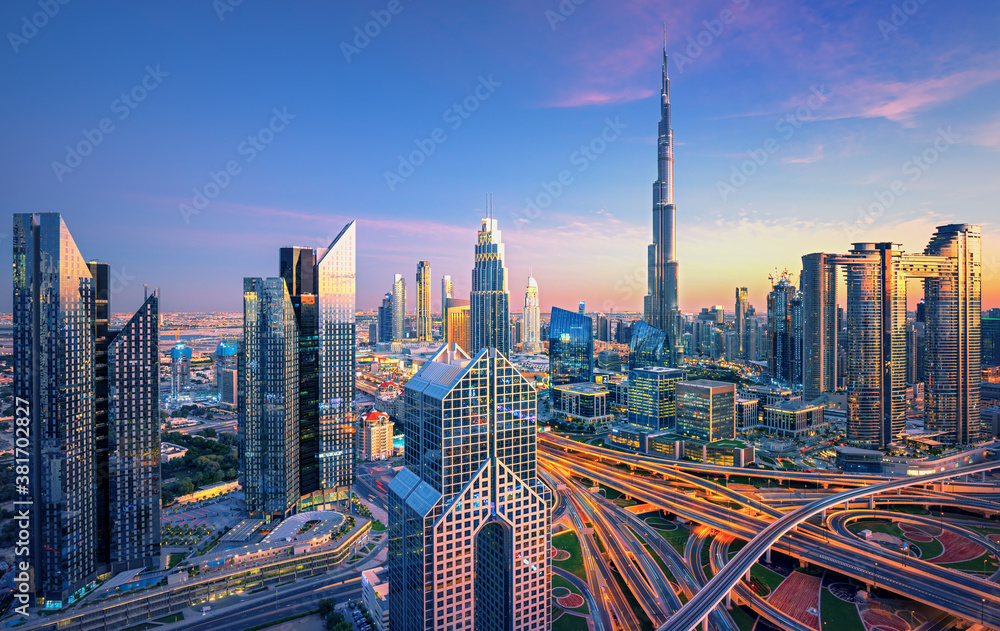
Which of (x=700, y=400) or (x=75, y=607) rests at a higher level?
(x=700, y=400)

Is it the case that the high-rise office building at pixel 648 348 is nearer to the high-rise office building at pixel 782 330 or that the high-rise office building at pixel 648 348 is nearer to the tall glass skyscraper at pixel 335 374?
the high-rise office building at pixel 782 330

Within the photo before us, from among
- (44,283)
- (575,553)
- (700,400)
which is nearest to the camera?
(44,283)

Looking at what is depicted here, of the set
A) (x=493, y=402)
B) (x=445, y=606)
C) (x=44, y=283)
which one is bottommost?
(x=445, y=606)

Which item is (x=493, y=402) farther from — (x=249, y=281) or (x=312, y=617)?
(x=249, y=281)

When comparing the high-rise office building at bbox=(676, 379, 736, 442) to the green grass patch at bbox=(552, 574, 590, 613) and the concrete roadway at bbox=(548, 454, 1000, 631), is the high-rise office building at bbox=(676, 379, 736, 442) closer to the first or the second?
the concrete roadway at bbox=(548, 454, 1000, 631)

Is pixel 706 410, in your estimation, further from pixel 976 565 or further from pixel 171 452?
pixel 171 452

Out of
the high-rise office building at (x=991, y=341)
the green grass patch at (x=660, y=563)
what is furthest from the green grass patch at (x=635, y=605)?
the high-rise office building at (x=991, y=341)

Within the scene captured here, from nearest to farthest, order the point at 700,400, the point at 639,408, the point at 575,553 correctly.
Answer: the point at 575,553 → the point at 700,400 → the point at 639,408

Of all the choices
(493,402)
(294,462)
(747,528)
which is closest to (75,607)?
(294,462)

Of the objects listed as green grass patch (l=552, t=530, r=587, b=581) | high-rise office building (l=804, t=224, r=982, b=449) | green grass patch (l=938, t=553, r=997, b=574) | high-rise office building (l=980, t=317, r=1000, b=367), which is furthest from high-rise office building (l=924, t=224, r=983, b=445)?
green grass patch (l=552, t=530, r=587, b=581)
